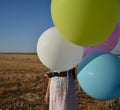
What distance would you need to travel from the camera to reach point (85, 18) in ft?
11.3

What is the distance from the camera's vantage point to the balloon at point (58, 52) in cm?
391

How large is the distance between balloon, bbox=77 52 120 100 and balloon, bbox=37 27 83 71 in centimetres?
15

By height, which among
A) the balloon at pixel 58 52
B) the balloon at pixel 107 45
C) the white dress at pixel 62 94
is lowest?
the white dress at pixel 62 94

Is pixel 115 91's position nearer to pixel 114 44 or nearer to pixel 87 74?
pixel 87 74

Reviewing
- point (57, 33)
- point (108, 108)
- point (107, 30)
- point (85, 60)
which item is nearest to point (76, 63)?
point (85, 60)

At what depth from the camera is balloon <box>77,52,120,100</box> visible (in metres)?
3.84

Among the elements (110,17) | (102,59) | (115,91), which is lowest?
(115,91)

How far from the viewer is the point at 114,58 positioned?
391 cm

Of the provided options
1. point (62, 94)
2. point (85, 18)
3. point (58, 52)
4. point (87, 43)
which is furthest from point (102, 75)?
point (62, 94)

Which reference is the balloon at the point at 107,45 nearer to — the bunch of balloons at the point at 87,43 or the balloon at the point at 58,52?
the bunch of balloons at the point at 87,43

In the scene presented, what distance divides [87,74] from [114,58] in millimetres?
334

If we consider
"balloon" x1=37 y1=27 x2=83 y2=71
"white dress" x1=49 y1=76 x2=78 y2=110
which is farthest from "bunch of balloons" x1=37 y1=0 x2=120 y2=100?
"white dress" x1=49 y1=76 x2=78 y2=110

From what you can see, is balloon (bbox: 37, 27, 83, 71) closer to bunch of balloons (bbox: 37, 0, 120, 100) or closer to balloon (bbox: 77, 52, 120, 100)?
bunch of balloons (bbox: 37, 0, 120, 100)

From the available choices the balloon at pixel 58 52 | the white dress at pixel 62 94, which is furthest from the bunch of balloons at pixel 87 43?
the white dress at pixel 62 94
